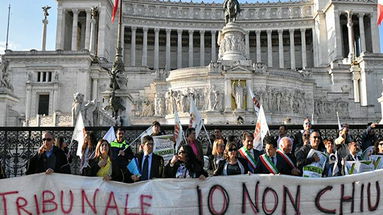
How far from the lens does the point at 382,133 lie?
1538 centimetres

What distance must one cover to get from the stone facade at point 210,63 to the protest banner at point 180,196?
48.1 ft

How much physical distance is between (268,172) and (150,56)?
248ft

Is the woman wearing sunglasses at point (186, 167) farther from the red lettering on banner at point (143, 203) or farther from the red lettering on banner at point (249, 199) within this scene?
the red lettering on banner at point (249, 199)

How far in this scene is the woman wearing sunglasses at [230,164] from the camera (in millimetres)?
8836

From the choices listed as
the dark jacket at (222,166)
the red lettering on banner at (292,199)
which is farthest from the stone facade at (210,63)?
the red lettering on banner at (292,199)

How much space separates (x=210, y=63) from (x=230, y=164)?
121ft

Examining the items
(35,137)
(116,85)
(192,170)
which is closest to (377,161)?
(192,170)

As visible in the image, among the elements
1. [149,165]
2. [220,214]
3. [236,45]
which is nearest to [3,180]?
[149,165]

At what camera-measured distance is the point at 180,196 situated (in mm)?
8438

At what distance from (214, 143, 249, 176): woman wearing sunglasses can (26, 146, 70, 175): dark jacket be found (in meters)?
3.64

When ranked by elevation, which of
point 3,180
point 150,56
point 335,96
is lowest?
point 3,180

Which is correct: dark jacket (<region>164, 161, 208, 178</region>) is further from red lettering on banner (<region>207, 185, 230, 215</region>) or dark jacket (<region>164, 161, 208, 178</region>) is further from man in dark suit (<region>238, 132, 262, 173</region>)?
man in dark suit (<region>238, 132, 262, 173</region>)

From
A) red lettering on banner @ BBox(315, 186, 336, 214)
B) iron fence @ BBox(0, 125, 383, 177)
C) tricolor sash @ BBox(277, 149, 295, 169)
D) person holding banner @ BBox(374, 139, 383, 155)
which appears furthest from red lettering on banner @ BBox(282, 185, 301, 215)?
iron fence @ BBox(0, 125, 383, 177)

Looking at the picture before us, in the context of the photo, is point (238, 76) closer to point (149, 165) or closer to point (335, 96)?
point (335, 96)
